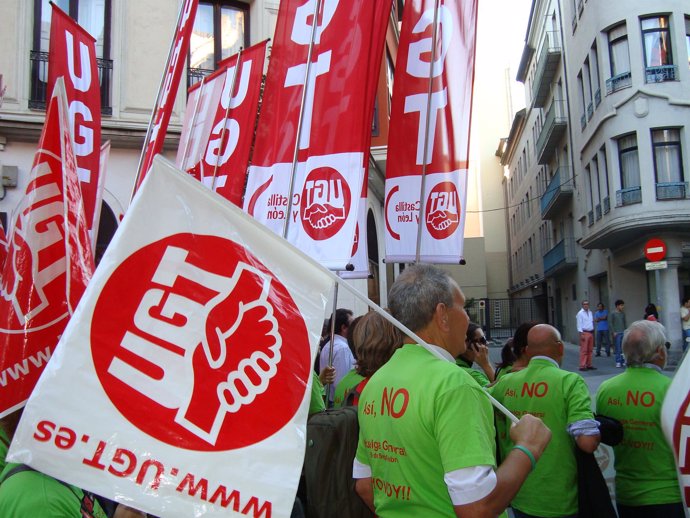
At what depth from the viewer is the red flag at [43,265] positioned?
2.66 metres

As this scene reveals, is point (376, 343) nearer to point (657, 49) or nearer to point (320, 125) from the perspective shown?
point (320, 125)

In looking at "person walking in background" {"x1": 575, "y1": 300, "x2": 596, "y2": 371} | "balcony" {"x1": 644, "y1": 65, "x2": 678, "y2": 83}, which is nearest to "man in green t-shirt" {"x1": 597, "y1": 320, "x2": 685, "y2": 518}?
"person walking in background" {"x1": 575, "y1": 300, "x2": 596, "y2": 371}

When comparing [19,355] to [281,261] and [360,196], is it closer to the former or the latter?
[281,261]

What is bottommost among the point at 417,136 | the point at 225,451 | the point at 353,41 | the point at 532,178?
the point at 225,451

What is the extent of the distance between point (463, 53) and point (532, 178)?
35944mm

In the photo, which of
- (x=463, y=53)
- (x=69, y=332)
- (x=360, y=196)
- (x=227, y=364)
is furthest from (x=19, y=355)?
(x=463, y=53)

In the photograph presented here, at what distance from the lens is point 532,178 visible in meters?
40.1

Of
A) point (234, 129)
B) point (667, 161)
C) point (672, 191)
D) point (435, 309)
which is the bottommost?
point (435, 309)

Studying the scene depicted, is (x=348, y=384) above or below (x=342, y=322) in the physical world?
below

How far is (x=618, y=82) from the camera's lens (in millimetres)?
21031

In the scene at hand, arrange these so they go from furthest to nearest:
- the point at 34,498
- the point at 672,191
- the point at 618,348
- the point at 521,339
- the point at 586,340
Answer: the point at 672,191 → the point at 618,348 → the point at 586,340 → the point at 521,339 → the point at 34,498

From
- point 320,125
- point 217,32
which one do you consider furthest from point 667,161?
point 320,125

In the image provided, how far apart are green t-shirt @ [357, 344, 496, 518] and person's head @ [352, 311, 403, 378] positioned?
117 cm

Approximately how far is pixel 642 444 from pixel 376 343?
63.4 inches
